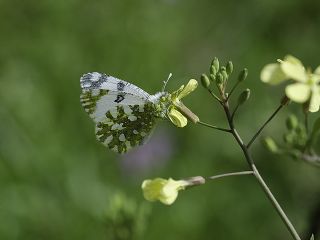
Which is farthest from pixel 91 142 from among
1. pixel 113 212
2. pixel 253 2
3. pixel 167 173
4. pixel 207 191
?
pixel 253 2

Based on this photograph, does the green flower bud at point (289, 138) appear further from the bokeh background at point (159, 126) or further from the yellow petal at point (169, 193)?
the bokeh background at point (159, 126)

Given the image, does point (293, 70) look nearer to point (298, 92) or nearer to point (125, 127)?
point (298, 92)

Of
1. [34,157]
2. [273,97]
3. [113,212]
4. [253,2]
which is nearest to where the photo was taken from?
[113,212]

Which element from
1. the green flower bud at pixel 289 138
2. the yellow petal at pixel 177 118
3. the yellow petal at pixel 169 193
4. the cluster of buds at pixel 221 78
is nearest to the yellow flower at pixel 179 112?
the yellow petal at pixel 177 118

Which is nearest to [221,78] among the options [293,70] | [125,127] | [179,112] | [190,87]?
[190,87]

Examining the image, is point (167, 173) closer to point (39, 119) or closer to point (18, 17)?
point (39, 119)

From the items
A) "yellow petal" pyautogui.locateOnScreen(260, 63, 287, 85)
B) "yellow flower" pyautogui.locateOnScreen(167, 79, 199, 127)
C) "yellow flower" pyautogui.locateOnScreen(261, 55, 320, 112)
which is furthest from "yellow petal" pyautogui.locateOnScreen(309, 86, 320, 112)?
"yellow flower" pyautogui.locateOnScreen(167, 79, 199, 127)
